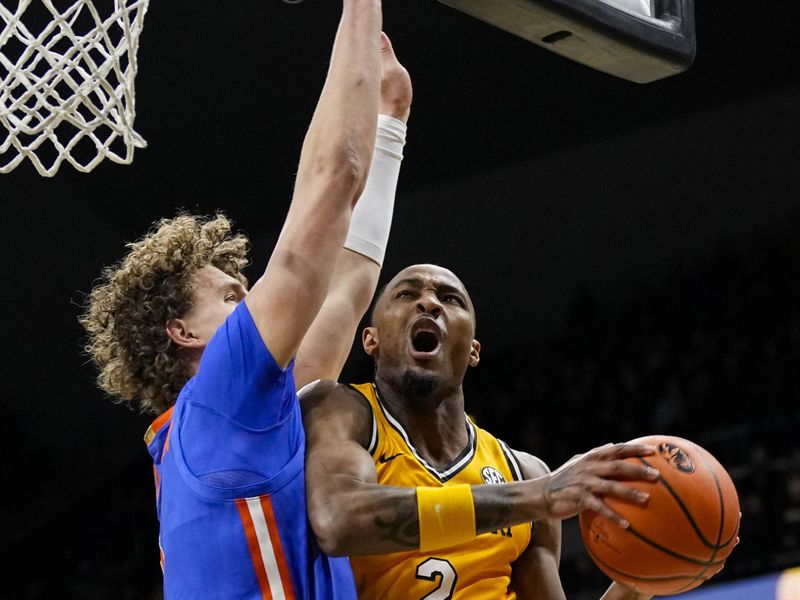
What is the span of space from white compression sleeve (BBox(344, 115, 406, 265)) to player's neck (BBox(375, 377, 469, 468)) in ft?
1.52

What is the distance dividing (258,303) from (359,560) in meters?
0.74

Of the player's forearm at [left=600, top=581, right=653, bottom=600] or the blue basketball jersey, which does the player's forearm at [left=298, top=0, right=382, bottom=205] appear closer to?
the blue basketball jersey

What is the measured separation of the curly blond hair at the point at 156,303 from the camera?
307 centimetres

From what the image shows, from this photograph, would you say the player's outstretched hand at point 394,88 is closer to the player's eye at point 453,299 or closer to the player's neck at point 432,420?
the player's eye at point 453,299

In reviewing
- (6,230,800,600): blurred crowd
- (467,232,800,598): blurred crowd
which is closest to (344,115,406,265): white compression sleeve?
(467,232,800,598): blurred crowd

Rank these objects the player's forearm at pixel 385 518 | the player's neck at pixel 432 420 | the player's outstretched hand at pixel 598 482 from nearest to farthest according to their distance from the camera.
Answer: the player's outstretched hand at pixel 598 482 → the player's forearm at pixel 385 518 → the player's neck at pixel 432 420

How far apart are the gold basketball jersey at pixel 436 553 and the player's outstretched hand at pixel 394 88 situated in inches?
34.1

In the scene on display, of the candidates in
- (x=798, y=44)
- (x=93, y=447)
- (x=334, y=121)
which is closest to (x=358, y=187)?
(x=334, y=121)

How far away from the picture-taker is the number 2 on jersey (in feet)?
9.53

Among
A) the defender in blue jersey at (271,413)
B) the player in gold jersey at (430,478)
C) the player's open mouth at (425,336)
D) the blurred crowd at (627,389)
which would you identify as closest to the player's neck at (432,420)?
the player in gold jersey at (430,478)

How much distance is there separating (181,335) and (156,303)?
4.6 inches

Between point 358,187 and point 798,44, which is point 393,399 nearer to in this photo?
point 358,187

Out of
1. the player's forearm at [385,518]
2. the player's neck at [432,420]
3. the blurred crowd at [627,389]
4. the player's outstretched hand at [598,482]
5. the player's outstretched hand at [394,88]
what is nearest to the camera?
the player's outstretched hand at [598,482]

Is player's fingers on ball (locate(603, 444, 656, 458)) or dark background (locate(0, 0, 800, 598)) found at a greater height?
player's fingers on ball (locate(603, 444, 656, 458))
